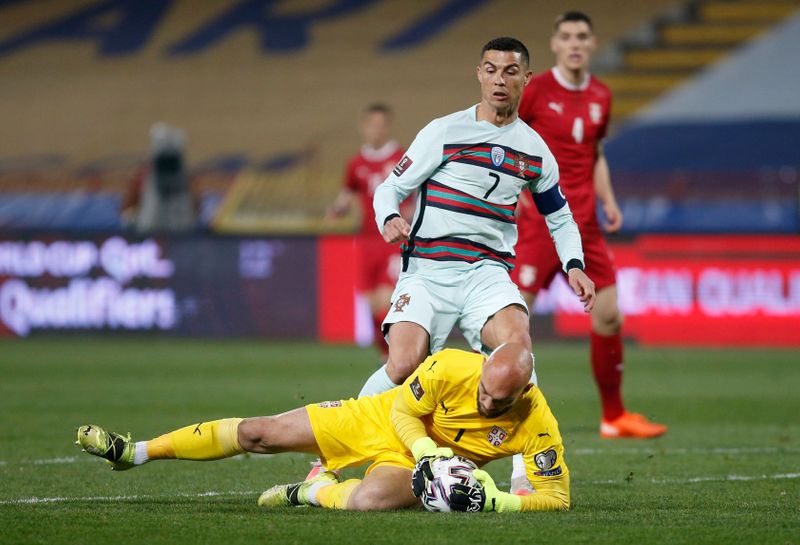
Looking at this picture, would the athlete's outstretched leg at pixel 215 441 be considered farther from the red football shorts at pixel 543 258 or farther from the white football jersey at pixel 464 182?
the red football shorts at pixel 543 258

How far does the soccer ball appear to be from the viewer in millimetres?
5020

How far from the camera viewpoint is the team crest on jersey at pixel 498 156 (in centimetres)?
609

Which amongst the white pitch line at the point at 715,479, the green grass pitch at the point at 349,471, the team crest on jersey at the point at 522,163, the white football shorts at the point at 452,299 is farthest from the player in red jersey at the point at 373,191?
the team crest on jersey at the point at 522,163

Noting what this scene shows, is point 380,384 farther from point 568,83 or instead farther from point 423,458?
point 568,83

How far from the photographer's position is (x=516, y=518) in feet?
16.5

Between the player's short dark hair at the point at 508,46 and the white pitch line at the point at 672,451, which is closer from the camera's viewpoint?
the player's short dark hair at the point at 508,46

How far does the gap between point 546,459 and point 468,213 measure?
131 centimetres

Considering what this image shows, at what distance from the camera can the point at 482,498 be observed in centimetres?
513

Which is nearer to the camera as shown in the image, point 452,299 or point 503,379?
point 503,379

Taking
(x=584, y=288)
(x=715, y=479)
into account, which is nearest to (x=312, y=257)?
(x=715, y=479)

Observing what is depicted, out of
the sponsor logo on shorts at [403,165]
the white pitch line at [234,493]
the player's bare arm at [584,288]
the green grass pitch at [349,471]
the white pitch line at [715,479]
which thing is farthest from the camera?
the white pitch line at [715,479]

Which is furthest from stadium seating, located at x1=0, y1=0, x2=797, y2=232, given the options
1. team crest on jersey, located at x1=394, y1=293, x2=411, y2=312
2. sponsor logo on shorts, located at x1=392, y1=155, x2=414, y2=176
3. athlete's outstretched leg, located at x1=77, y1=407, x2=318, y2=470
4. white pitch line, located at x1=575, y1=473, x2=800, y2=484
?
athlete's outstretched leg, located at x1=77, y1=407, x2=318, y2=470

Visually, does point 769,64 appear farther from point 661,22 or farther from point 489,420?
point 489,420

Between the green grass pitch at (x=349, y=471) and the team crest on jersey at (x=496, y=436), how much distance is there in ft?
1.11
